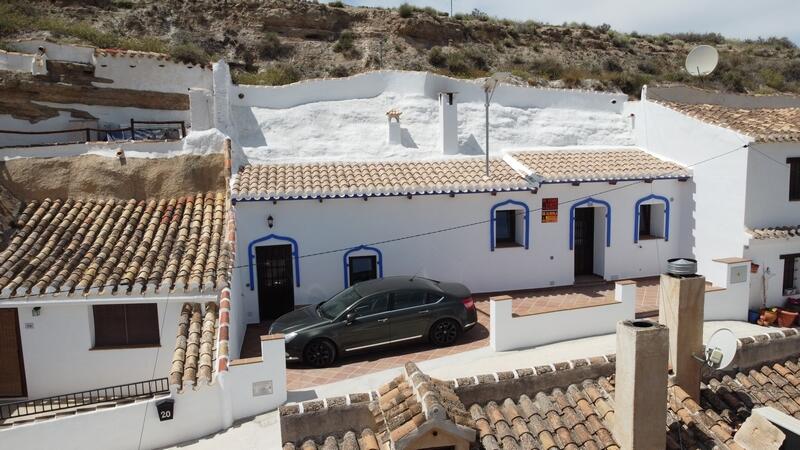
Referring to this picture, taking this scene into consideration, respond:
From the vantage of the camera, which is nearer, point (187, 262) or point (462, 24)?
point (187, 262)

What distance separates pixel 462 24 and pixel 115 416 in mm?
29937

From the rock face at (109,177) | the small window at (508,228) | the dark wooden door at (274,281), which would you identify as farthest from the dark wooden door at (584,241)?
the rock face at (109,177)

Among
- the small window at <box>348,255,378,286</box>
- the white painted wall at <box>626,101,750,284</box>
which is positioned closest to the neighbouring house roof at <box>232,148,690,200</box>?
the white painted wall at <box>626,101,750,284</box>

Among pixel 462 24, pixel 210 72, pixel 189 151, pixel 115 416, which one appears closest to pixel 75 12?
pixel 210 72

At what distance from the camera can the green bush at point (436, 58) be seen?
29.7 m

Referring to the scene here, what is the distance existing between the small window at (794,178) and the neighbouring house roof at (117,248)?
14.1 m

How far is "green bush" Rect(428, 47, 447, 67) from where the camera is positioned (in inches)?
1169

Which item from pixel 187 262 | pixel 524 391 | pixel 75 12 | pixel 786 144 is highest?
pixel 75 12

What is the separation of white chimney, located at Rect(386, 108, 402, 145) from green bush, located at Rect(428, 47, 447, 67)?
1517 cm

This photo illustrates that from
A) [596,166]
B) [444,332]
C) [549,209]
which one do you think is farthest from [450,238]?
[596,166]

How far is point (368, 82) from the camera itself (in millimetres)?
16859

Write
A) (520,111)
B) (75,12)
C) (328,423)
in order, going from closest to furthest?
(328,423) < (520,111) < (75,12)

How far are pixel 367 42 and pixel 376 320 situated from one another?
22621mm

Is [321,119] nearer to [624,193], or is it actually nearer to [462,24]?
[624,193]
